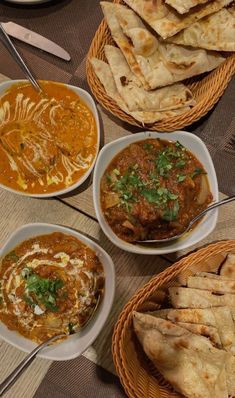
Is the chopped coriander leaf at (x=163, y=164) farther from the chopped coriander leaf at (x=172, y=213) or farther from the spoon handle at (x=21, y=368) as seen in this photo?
the spoon handle at (x=21, y=368)

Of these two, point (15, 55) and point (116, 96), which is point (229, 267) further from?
point (15, 55)

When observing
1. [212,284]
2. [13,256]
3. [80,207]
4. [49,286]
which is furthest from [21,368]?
[212,284]

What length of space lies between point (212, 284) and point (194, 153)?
767mm

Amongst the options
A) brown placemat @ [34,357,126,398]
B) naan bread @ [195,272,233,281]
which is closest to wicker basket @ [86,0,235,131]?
naan bread @ [195,272,233,281]

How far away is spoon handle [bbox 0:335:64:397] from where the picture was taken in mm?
2389

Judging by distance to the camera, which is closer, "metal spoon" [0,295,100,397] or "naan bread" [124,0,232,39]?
"metal spoon" [0,295,100,397]

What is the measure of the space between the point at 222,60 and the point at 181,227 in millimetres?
1010

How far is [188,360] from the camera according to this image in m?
2.40

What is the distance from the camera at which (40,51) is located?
3.07 meters

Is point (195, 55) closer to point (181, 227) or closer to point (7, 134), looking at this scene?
point (181, 227)

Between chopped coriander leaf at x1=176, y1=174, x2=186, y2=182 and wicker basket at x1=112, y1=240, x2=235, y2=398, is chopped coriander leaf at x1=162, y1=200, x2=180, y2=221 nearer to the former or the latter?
chopped coriander leaf at x1=176, y1=174, x2=186, y2=182

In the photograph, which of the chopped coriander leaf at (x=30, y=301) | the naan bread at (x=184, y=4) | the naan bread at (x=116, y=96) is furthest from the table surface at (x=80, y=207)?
the naan bread at (x=184, y=4)

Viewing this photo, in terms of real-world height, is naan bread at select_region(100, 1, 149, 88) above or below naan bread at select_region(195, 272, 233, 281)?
above

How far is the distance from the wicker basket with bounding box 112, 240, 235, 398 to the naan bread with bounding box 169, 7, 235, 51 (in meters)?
1.13
